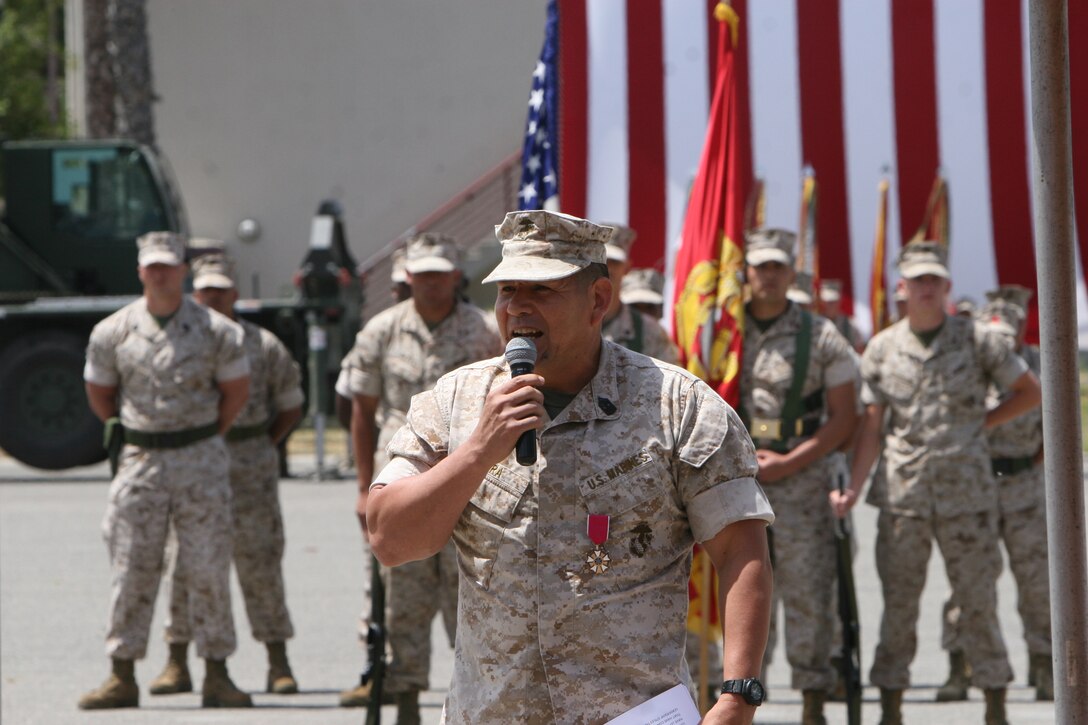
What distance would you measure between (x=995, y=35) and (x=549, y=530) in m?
6.42

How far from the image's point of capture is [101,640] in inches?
354

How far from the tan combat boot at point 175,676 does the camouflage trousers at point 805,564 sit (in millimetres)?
2711

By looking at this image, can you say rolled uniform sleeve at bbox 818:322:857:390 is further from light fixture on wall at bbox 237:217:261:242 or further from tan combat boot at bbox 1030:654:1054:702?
light fixture on wall at bbox 237:217:261:242

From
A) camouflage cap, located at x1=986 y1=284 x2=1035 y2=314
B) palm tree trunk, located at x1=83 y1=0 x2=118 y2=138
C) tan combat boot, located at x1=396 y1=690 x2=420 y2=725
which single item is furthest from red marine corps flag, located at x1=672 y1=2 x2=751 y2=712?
palm tree trunk, located at x1=83 y1=0 x2=118 y2=138

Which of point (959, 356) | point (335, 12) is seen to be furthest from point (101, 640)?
point (335, 12)

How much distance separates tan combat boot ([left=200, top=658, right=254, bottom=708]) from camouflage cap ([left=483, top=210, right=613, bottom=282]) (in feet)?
15.7

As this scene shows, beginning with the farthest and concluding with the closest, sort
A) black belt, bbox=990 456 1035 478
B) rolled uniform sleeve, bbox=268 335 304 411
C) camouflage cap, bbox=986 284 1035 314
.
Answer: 1. rolled uniform sleeve, bbox=268 335 304 411
2. camouflage cap, bbox=986 284 1035 314
3. black belt, bbox=990 456 1035 478

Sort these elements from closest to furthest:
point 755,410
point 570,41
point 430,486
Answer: point 430,486 < point 755,410 < point 570,41

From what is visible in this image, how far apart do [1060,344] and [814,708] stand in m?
3.96

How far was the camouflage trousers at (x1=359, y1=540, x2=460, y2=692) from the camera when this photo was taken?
275 inches

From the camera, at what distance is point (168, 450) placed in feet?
25.7

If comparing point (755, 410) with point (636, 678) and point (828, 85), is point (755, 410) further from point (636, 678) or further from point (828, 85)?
point (636, 678)

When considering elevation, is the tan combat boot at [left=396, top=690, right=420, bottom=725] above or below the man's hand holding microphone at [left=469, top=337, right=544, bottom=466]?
below

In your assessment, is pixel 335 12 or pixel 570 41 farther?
pixel 335 12
